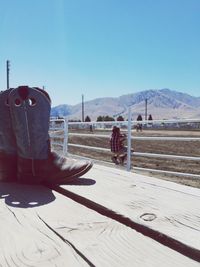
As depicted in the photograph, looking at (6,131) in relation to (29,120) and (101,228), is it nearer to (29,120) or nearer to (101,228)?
(29,120)

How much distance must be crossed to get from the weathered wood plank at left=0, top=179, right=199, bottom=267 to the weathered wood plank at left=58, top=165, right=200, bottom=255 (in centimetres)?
5

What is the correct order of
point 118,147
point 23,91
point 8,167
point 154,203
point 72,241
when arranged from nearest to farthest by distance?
point 72,241 → point 154,203 → point 23,91 → point 8,167 → point 118,147

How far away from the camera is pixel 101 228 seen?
35.0 inches

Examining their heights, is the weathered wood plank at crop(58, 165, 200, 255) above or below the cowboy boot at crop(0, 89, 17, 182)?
below

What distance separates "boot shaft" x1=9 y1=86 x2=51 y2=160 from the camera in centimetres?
165

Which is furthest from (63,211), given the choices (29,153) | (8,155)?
(8,155)

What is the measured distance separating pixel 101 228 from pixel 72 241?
11cm

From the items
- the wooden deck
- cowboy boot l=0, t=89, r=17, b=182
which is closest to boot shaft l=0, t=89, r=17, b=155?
cowboy boot l=0, t=89, r=17, b=182

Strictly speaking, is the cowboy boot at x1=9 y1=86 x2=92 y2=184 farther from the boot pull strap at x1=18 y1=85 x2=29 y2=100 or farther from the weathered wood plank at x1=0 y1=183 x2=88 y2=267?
the weathered wood plank at x1=0 y1=183 x2=88 y2=267

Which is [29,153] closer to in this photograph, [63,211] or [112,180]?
[112,180]

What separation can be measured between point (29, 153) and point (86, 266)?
1.02m

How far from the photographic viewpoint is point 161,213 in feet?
3.25

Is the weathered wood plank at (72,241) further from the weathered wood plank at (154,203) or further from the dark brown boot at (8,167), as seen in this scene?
the dark brown boot at (8,167)

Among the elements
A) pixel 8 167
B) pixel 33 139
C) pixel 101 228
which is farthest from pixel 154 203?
pixel 8 167
